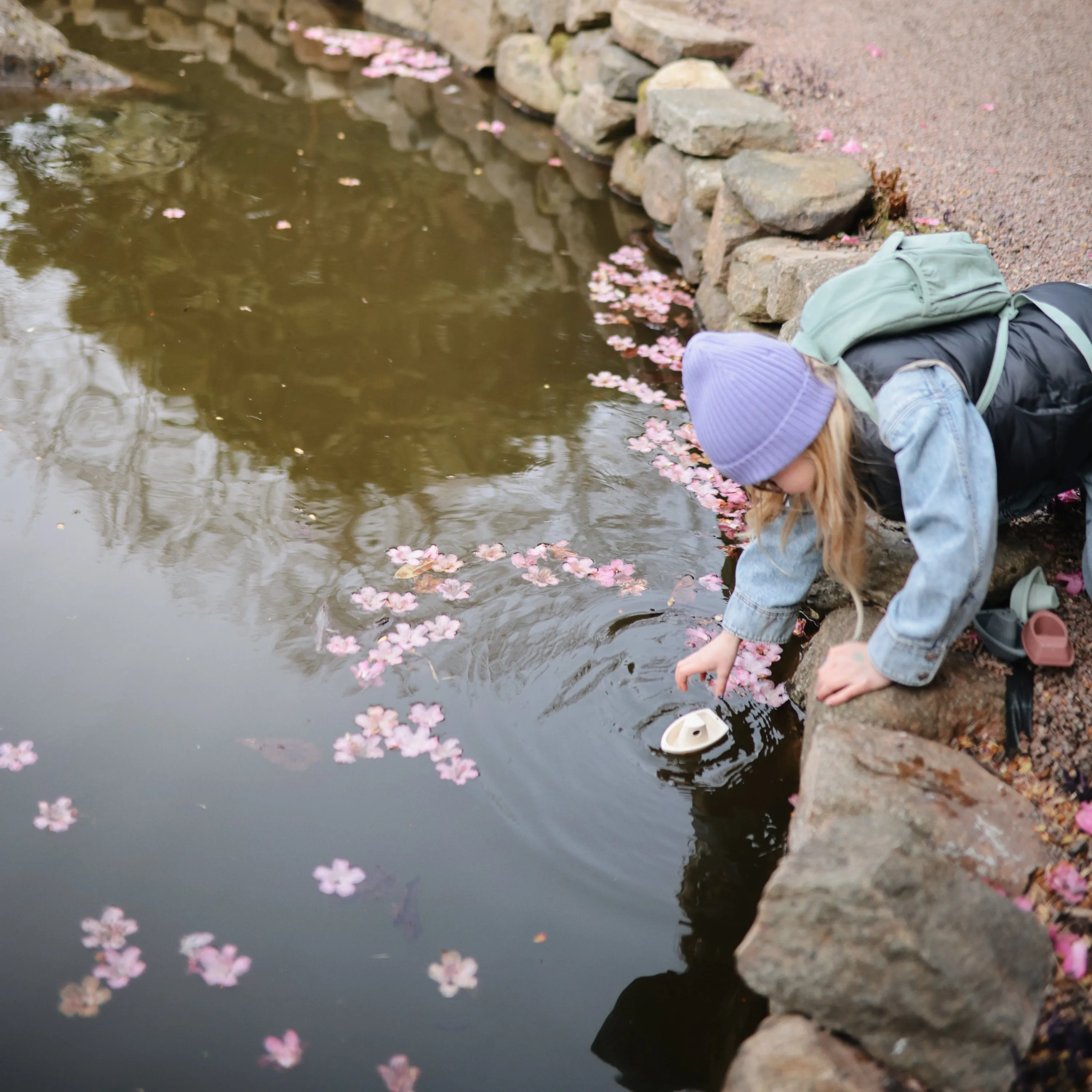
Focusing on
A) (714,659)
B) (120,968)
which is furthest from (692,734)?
(120,968)

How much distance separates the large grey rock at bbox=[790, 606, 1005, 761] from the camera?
92.8 inches

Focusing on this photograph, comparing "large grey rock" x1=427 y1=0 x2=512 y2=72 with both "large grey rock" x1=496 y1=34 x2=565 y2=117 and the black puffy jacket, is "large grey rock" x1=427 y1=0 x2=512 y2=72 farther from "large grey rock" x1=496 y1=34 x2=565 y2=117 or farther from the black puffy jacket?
the black puffy jacket

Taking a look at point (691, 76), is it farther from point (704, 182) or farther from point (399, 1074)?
point (399, 1074)

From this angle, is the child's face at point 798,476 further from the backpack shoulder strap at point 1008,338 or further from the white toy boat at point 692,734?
the white toy boat at point 692,734

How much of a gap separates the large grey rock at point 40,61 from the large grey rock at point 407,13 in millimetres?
2738

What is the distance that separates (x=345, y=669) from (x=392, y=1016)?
1110 mm

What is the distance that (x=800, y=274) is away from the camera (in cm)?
370

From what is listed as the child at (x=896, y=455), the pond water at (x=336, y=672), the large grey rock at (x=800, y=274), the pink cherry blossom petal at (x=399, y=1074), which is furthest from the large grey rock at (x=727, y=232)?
the pink cherry blossom petal at (x=399, y=1074)

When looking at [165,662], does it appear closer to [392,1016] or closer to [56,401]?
[392,1016]

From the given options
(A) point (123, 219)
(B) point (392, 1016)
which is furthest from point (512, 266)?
(B) point (392, 1016)

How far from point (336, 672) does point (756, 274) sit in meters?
2.63

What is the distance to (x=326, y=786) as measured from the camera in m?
2.56

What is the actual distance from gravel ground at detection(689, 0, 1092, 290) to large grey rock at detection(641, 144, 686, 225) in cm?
71

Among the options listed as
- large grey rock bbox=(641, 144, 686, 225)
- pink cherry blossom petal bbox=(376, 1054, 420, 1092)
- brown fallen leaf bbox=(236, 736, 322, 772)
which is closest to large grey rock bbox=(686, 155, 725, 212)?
large grey rock bbox=(641, 144, 686, 225)
